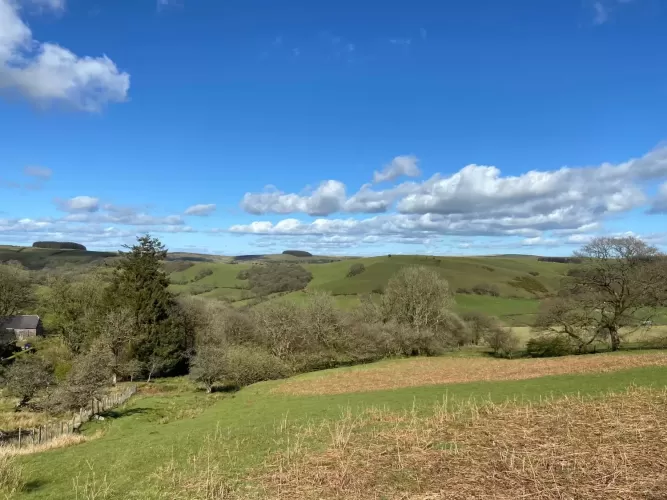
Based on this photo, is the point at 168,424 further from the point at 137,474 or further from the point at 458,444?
the point at 458,444

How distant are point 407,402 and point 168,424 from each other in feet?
50.9

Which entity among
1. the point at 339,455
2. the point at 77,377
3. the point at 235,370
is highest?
the point at 339,455

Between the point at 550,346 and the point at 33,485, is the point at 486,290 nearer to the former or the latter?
the point at 550,346

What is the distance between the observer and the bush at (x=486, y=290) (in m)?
114

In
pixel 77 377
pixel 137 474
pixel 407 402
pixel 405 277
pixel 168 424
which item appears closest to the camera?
pixel 137 474

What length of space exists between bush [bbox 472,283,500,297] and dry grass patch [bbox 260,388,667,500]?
10232cm

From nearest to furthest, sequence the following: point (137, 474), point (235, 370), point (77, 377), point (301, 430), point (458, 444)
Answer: point (458, 444)
point (137, 474)
point (301, 430)
point (77, 377)
point (235, 370)

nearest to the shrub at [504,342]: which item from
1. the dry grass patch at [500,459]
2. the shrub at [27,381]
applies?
the dry grass patch at [500,459]

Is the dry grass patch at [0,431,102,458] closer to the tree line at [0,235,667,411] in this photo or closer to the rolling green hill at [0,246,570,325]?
the tree line at [0,235,667,411]

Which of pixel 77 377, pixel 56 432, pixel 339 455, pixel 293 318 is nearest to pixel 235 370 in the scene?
pixel 293 318

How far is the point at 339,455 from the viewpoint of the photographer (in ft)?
42.2

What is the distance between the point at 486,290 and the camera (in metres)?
116

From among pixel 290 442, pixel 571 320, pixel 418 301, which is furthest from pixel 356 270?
pixel 290 442

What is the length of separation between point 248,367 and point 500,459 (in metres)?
43.4
